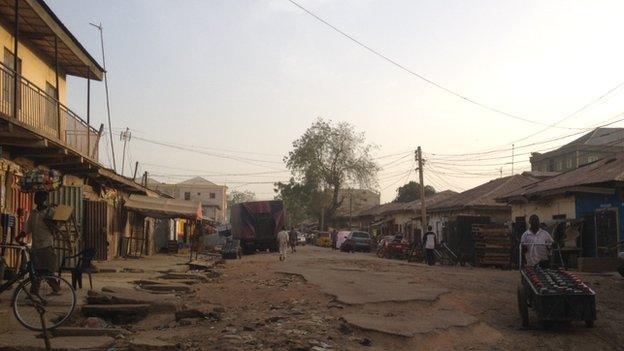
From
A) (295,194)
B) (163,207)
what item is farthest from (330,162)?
(163,207)

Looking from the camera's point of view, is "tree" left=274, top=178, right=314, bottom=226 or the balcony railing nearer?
the balcony railing

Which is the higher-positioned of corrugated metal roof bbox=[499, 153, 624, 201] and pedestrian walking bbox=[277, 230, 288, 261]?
corrugated metal roof bbox=[499, 153, 624, 201]

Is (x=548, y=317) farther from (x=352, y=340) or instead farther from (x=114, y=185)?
(x=114, y=185)

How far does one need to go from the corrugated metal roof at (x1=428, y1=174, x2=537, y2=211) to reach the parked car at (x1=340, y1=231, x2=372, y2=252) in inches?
244

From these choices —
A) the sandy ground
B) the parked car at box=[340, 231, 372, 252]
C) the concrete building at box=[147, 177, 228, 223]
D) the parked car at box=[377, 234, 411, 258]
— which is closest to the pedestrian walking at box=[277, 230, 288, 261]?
the parked car at box=[377, 234, 411, 258]

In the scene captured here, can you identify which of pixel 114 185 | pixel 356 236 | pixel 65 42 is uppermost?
pixel 65 42

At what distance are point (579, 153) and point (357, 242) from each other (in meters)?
33.9

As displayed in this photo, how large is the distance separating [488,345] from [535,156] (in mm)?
71518

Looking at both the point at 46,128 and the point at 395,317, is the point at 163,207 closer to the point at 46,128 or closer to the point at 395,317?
the point at 46,128

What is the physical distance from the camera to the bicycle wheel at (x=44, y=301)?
24.8ft

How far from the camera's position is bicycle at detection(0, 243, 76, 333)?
7.54 m

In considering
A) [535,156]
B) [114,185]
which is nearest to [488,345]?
[114,185]

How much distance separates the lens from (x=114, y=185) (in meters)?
24.0

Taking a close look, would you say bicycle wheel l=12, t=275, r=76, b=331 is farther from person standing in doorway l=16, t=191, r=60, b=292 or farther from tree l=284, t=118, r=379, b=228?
tree l=284, t=118, r=379, b=228
